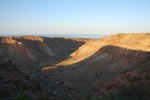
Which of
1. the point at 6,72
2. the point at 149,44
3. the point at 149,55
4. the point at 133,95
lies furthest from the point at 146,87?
the point at 149,44

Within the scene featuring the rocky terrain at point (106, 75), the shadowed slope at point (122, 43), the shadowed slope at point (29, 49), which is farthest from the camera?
the shadowed slope at point (29, 49)

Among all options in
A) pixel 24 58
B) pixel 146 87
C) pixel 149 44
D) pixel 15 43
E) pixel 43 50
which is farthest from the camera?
pixel 43 50

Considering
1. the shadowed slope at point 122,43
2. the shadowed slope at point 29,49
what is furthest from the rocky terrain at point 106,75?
the shadowed slope at point 29,49

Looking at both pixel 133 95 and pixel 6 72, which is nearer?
pixel 133 95

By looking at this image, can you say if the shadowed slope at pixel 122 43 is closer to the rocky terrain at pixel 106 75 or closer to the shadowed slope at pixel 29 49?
the rocky terrain at pixel 106 75

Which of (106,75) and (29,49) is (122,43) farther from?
(29,49)

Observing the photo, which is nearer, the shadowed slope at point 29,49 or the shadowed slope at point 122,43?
the shadowed slope at point 122,43

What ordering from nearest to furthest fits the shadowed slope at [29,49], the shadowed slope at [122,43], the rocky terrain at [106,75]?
the rocky terrain at [106,75] → the shadowed slope at [122,43] → the shadowed slope at [29,49]

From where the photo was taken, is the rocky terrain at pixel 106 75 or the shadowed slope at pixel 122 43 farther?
the shadowed slope at pixel 122 43

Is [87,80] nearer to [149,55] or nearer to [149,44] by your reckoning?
[149,55]

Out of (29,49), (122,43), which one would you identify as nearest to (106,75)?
(122,43)

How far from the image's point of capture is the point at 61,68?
41625 millimetres

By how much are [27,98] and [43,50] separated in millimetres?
56794

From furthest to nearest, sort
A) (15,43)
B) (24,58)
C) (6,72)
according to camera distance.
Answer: (15,43) < (24,58) < (6,72)
